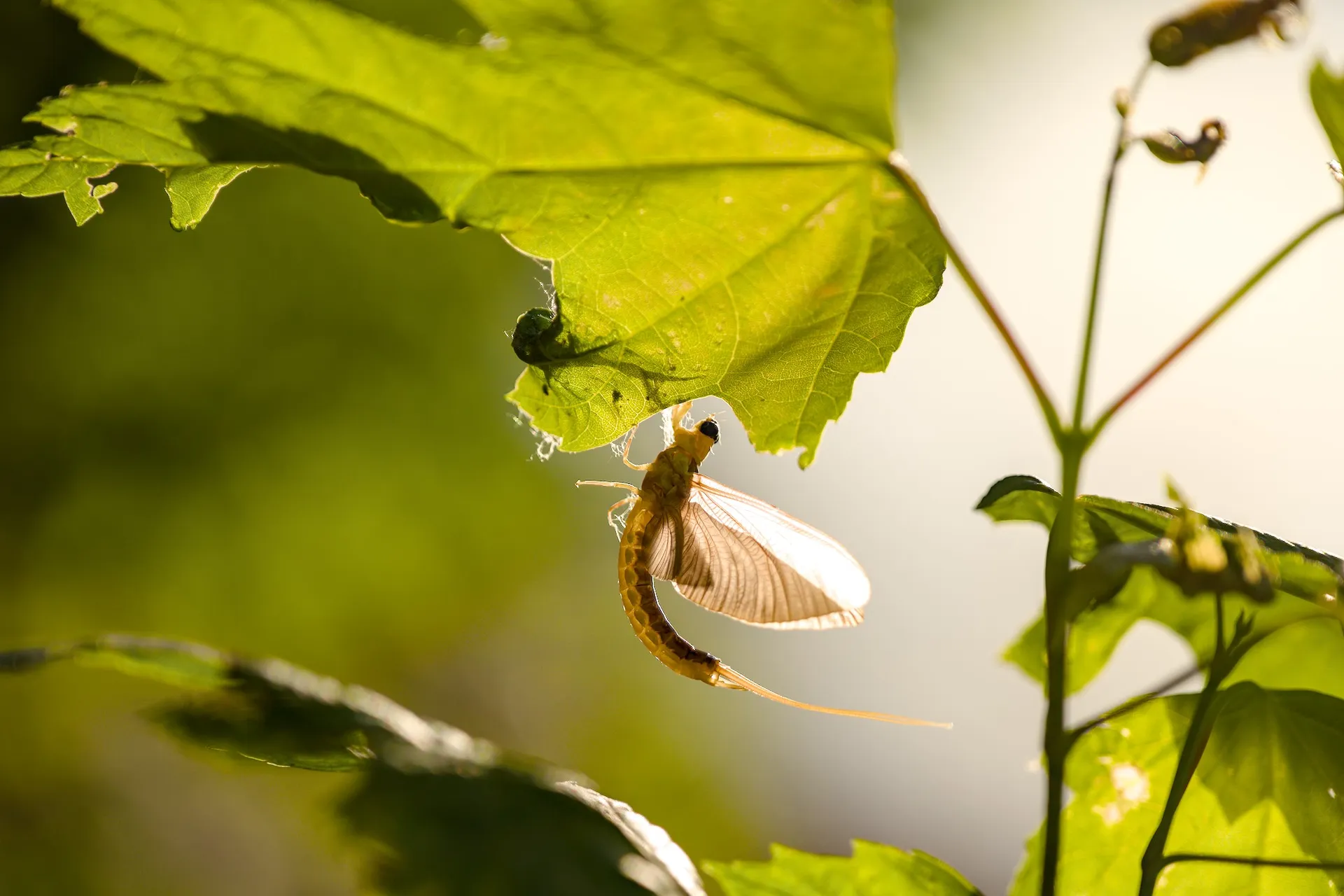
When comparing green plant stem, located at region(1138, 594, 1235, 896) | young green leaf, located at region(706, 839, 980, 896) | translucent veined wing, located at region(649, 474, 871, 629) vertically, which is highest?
green plant stem, located at region(1138, 594, 1235, 896)

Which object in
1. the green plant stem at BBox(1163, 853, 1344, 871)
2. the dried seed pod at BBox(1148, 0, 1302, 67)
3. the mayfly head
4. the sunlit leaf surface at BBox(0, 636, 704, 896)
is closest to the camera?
the sunlit leaf surface at BBox(0, 636, 704, 896)

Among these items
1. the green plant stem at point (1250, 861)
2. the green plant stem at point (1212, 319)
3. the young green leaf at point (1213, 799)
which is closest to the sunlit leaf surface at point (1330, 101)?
the green plant stem at point (1212, 319)

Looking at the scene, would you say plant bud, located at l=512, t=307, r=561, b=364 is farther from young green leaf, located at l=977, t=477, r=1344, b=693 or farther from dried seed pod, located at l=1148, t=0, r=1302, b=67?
dried seed pod, located at l=1148, t=0, r=1302, b=67

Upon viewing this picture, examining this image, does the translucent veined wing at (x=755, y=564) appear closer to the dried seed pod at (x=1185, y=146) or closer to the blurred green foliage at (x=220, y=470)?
the dried seed pod at (x=1185, y=146)

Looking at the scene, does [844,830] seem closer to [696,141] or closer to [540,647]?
[540,647]

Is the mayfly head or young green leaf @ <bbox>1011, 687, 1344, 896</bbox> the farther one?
the mayfly head

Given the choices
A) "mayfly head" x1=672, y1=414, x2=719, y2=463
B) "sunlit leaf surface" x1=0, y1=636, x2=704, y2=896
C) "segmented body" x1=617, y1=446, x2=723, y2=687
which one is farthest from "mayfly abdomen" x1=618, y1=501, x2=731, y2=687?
"sunlit leaf surface" x1=0, y1=636, x2=704, y2=896
